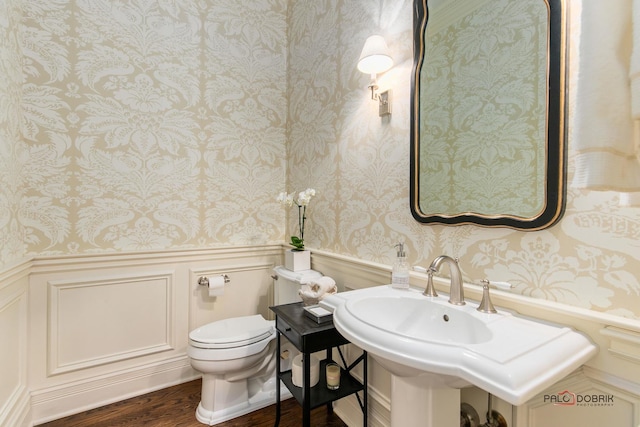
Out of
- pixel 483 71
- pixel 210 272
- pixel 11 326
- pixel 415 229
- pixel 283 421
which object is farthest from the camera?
pixel 210 272

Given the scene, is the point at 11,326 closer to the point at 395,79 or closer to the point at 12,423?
the point at 12,423

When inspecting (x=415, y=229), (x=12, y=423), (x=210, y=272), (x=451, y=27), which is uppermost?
(x=451, y=27)

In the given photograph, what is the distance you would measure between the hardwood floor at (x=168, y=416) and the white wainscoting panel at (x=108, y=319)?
0.27 meters

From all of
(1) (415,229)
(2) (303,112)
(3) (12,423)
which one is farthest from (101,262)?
(1) (415,229)

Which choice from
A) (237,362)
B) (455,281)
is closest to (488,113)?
(455,281)

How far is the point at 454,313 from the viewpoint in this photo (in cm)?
98

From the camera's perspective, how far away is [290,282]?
A: 1.90m

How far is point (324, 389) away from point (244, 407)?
2.01ft

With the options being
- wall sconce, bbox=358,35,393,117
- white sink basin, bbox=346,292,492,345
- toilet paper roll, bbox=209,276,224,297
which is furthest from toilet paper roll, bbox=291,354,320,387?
wall sconce, bbox=358,35,393,117

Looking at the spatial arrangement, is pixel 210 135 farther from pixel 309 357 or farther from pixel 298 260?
pixel 309 357

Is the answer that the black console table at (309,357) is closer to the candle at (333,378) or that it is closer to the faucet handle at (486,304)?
the candle at (333,378)

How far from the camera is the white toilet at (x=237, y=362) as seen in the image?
5.27ft

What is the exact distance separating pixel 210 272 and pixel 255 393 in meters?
0.84

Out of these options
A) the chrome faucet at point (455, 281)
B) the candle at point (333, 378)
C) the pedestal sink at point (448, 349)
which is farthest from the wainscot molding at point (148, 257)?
the chrome faucet at point (455, 281)
